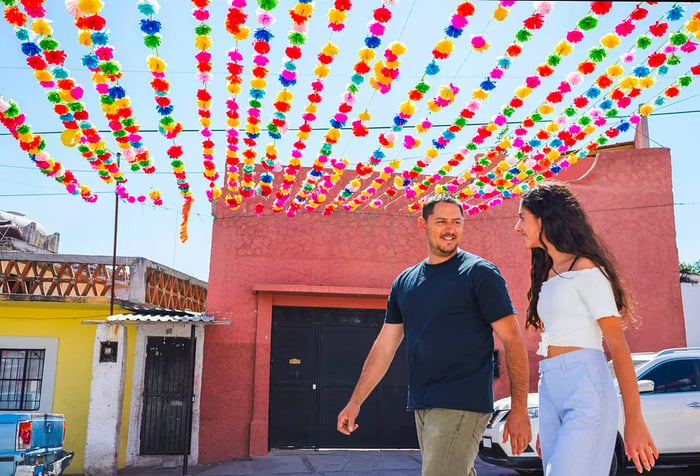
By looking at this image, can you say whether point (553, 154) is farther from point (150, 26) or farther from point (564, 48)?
point (150, 26)

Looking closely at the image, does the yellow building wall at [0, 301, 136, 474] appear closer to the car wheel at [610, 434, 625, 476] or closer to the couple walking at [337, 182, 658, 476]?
the car wheel at [610, 434, 625, 476]

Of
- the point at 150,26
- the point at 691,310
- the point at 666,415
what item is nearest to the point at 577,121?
the point at 666,415

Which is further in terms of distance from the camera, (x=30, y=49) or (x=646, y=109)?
(x=646, y=109)

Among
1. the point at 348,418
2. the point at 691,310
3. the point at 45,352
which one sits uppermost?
the point at 691,310

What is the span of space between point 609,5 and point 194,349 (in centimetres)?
817

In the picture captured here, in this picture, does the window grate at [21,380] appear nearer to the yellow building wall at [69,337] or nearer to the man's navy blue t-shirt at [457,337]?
the yellow building wall at [69,337]

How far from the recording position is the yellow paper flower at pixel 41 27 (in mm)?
5418

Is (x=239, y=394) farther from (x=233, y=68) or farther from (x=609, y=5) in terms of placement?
(x=609, y=5)

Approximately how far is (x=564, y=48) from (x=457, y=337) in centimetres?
400

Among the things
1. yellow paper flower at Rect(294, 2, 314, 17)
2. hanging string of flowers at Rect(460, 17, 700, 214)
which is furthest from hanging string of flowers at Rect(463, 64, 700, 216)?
yellow paper flower at Rect(294, 2, 314, 17)

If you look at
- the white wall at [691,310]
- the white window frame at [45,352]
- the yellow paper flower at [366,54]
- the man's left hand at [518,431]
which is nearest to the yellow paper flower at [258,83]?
the yellow paper flower at [366,54]

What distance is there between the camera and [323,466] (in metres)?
9.88

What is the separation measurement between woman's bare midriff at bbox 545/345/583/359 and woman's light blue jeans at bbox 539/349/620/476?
29 millimetres

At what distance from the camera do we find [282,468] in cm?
972
